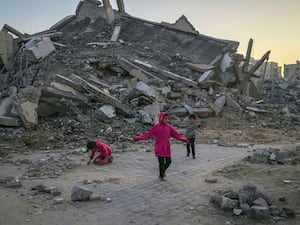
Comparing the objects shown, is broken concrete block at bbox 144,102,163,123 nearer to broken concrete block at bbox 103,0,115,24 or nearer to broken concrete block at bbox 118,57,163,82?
broken concrete block at bbox 118,57,163,82

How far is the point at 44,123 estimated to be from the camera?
12.7 meters

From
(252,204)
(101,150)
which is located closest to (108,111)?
(101,150)

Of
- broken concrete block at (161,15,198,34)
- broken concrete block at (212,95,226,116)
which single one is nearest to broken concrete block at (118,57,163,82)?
broken concrete block at (212,95,226,116)

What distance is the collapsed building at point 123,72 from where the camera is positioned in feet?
46.0

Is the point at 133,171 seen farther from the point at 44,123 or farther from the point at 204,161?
the point at 44,123

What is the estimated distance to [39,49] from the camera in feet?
68.3

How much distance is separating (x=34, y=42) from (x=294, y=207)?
18.6 m

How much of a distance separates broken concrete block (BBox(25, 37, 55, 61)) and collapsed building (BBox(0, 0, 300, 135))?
53mm

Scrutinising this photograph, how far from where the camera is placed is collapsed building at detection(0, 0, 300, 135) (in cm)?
1402

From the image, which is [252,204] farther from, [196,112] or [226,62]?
[226,62]

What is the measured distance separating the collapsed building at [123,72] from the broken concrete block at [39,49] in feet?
0.17

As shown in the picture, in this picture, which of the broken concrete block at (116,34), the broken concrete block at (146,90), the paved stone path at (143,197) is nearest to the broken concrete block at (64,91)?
the broken concrete block at (146,90)

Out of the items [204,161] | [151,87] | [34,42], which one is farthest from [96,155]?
[34,42]

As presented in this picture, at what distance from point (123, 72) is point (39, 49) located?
4.68 metres
